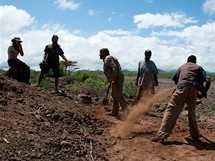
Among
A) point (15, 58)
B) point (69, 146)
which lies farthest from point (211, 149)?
point (15, 58)

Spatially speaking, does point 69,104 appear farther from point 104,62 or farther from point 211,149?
point 211,149

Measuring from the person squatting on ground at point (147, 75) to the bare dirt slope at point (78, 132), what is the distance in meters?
0.29

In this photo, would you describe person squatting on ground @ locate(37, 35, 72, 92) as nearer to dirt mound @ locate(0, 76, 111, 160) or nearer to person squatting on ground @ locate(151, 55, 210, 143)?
dirt mound @ locate(0, 76, 111, 160)

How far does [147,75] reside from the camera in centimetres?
1109

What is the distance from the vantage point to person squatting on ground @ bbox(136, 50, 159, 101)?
436 inches

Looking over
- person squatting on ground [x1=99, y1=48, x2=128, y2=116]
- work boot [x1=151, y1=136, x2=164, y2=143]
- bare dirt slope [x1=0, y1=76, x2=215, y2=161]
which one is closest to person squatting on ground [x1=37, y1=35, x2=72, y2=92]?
bare dirt slope [x1=0, y1=76, x2=215, y2=161]

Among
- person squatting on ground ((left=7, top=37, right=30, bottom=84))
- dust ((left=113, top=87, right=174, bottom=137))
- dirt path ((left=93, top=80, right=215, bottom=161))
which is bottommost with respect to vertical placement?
dirt path ((left=93, top=80, right=215, bottom=161))

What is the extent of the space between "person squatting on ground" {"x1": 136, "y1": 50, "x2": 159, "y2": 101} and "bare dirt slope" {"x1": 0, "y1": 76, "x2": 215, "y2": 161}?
0.96 feet

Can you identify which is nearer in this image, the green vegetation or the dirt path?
the dirt path

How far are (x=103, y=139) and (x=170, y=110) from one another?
145 centimetres

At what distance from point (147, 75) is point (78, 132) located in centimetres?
357

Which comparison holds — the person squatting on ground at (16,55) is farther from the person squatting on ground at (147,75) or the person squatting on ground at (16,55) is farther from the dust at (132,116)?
the dust at (132,116)

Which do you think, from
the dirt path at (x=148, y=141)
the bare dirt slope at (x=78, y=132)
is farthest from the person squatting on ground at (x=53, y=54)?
the dirt path at (x=148, y=141)

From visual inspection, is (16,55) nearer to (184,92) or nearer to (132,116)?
(132,116)
